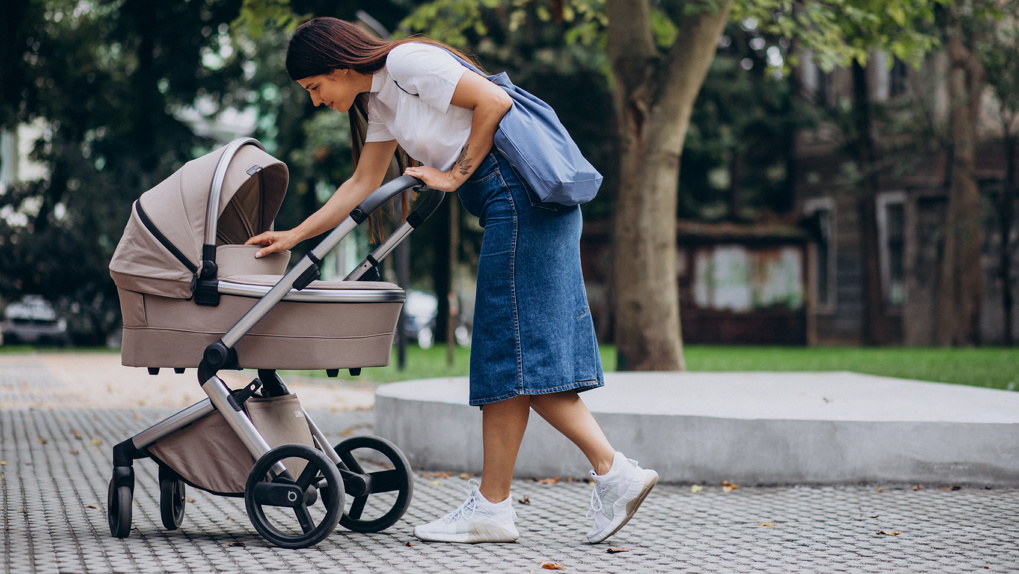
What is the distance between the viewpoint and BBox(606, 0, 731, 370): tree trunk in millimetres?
10078

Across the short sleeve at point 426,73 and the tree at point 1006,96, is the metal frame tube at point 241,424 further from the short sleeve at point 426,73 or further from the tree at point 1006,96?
the tree at point 1006,96

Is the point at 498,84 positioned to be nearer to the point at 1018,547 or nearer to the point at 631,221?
the point at 1018,547

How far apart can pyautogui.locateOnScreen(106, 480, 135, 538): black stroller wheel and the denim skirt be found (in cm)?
128

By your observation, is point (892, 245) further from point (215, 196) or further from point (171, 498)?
point (215, 196)

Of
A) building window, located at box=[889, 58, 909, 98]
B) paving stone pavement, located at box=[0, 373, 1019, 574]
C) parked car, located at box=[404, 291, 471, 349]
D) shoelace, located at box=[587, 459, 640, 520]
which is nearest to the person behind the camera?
paving stone pavement, located at box=[0, 373, 1019, 574]

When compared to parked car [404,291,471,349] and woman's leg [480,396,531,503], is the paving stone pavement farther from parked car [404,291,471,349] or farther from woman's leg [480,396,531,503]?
parked car [404,291,471,349]

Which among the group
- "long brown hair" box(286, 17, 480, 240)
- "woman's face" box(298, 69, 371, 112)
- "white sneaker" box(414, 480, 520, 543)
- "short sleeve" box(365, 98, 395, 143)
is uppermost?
"long brown hair" box(286, 17, 480, 240)

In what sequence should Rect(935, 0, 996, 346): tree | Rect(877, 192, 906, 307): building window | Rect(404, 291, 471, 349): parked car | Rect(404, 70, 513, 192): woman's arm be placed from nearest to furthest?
Rect(404, 70, 513, 192): woman's arm, Rect(935, 0, 996, 346): tree, Rect(877, 192, 906, 307): building window, Rect(404, 291, 471, 349): parked car

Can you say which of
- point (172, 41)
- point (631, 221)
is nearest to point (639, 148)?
point (631, 221)

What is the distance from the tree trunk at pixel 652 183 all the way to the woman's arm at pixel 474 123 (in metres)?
6.53

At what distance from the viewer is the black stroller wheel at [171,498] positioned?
3.96 m

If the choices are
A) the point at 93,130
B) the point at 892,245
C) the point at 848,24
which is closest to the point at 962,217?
the point at 892,245

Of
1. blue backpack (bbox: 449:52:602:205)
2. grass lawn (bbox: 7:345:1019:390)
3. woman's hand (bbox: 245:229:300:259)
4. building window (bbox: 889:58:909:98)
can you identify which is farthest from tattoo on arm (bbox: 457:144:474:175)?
building window (bbox: 889:58:909:98)

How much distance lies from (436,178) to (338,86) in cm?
50
